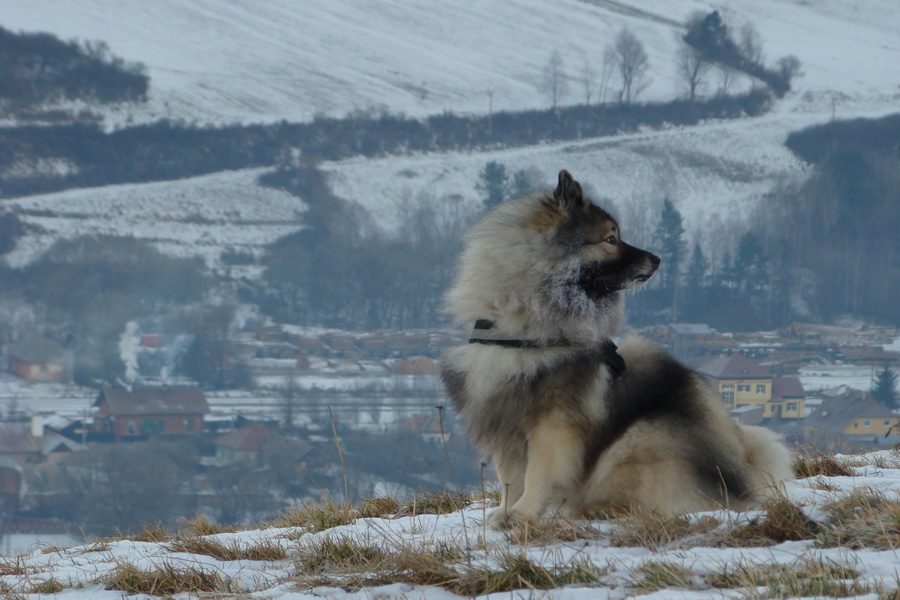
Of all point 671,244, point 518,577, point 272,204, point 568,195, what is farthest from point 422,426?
point 272,204

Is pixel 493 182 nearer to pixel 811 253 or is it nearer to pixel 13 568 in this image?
pixel 811 253

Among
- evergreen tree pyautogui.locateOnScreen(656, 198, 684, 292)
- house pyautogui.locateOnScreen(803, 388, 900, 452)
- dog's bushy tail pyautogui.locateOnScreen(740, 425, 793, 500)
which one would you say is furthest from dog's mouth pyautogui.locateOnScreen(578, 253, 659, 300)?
evergreen tree pyautogui.locateOnScreen(656, 198, 684, 292)

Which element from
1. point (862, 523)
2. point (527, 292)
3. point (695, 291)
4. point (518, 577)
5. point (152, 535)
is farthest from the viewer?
point (695, 291)

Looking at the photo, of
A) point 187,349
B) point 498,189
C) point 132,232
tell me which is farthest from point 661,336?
point 132,232

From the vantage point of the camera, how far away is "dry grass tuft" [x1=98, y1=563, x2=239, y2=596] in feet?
15.3

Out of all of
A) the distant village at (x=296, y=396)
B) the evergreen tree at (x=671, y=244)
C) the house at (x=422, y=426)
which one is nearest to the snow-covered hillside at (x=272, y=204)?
the evergreen tree at (x=671, y=244)

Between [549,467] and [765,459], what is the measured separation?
1416mm

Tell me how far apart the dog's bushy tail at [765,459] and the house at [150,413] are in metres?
112

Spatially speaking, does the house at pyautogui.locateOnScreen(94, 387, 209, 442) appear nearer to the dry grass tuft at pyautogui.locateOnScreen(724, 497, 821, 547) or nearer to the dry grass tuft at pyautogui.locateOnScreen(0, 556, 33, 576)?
the dry grass tuft at pyautogui.locateOnScreen(0, 556, 33, 576)

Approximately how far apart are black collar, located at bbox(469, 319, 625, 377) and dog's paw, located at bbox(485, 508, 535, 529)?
1.03 m

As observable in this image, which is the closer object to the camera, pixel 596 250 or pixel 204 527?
pixel 596 250

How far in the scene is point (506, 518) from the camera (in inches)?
220

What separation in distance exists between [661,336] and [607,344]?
103419 mm

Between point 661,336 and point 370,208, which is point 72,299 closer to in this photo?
point 370,208
